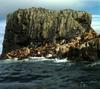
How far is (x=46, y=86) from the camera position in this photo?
6888cm

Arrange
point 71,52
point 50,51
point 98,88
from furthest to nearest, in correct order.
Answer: point 50,51
point 71,52
point 98,88

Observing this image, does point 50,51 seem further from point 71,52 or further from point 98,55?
point 98,55

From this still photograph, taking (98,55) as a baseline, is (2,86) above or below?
below

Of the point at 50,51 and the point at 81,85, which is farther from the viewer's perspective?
the point at 50,51

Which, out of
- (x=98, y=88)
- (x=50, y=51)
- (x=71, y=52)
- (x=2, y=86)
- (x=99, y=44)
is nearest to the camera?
(x=98, y=88)

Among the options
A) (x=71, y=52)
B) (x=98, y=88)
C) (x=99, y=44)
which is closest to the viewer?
(x=98, y=88)

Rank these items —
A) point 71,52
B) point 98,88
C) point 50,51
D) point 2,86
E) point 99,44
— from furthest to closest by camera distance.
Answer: point 50,51, point 71,52, point 99,44, point 2,86, point 98,88

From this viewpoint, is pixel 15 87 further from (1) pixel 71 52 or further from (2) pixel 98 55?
(1) pixel 71 52

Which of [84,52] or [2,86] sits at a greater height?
[84,52]

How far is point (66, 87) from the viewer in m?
67.4

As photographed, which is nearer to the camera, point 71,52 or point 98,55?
point 98,55

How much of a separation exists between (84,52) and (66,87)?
85.2 meters

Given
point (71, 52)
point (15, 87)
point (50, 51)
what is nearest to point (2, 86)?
point (15, 87)

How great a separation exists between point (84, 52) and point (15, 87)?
86829 mm
